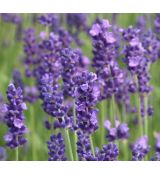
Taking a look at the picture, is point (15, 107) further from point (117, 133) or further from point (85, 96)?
point (117, 133)

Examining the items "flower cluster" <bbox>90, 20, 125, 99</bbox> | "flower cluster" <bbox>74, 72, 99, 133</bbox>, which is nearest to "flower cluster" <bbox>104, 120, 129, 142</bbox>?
"flower cluster" <bbox>90, 20, 125, 99</bbox>

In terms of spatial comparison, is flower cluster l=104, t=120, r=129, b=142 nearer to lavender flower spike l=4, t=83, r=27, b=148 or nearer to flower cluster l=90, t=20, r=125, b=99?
flower cluster l=90, t=20, r=125, b=99

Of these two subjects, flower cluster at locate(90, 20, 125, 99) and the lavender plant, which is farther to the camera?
flower cluster at locate(90, 20, 125, 99)

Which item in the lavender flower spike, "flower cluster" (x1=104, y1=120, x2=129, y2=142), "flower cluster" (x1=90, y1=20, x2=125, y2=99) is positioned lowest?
"flower cluster" (x1=104, y1=120, x2=129, y2=142)

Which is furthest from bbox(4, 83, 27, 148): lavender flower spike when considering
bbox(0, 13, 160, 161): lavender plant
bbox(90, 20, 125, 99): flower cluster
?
bbox(90, 20, 125, 99): flower cluster

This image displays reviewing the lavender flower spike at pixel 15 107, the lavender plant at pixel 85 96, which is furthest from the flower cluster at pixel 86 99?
the lavender flower spike at pixel 15 107

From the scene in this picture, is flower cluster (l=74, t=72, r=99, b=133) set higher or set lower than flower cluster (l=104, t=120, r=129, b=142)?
higher

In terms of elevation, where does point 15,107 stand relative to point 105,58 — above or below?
below

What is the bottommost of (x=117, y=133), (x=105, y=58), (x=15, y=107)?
(x=117, y=133)

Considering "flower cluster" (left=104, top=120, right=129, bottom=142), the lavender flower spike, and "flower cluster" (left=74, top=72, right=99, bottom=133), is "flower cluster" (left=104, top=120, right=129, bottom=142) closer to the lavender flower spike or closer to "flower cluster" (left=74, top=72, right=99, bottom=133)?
"flower cluster" (left=74, top=72, right=99, bottom=133)

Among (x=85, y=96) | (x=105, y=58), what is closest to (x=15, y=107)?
(x=85, y=96)

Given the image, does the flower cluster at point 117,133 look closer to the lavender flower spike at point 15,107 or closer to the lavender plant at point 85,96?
the lavender plant at point 85,96
